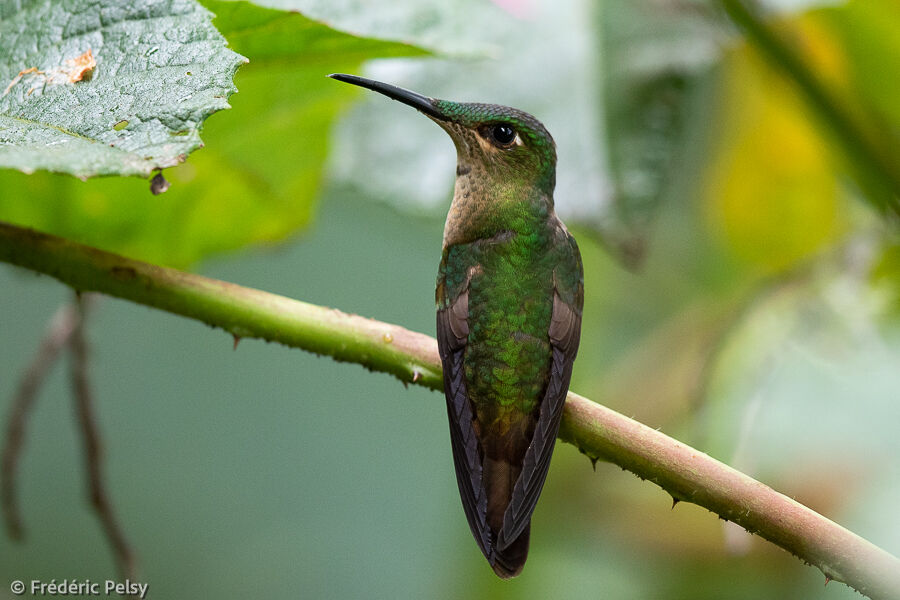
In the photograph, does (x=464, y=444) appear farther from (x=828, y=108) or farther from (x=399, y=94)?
(x=828, y=108)

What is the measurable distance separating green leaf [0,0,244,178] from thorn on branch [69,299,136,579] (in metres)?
0.61

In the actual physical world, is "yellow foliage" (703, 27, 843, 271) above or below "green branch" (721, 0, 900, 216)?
below

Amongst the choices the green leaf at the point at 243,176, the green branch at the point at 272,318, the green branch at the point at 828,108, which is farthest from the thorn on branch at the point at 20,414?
the green branch at the point at 828,108

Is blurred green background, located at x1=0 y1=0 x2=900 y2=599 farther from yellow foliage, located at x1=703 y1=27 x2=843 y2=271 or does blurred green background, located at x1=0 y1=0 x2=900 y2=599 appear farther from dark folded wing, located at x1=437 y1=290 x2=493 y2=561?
dark folded wing, located at x1=437 y1=290 x2=493 y2=561

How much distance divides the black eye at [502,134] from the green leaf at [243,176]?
0.30 meters

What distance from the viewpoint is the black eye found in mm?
1749

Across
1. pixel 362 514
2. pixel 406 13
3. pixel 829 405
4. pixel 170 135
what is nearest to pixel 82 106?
pixel 170 135

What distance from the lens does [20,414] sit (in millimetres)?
1753

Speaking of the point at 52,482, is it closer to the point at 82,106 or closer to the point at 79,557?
the point at 79,557

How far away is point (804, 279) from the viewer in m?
2.32

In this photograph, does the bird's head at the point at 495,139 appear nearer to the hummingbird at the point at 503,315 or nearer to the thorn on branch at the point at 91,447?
the hummingbird at the point at 503,315

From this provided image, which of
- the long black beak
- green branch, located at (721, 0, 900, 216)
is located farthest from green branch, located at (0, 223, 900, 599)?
green branch, located at (721, 0, 900, 216)

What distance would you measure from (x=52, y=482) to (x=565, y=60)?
116 inches

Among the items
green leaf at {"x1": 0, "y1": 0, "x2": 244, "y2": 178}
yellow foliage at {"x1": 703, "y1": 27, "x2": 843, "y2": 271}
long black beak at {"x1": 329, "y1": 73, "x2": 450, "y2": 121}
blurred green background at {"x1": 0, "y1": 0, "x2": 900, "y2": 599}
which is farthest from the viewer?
yellow foliage at {"x1": 703, "y1": 27, "x2": 843, "y2": 271}
